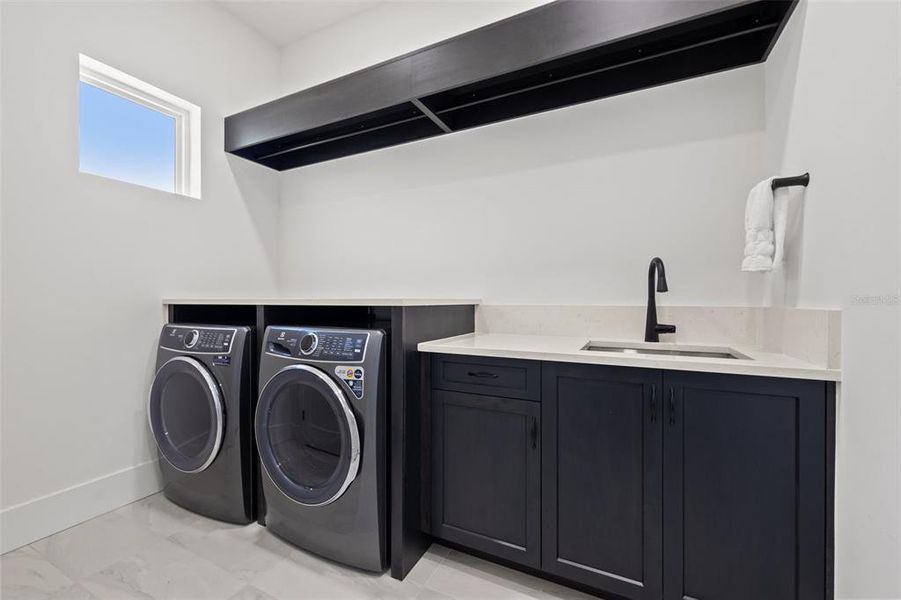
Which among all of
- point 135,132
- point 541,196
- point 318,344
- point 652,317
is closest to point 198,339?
point 318,344

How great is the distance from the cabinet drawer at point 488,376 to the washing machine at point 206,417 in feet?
3.10

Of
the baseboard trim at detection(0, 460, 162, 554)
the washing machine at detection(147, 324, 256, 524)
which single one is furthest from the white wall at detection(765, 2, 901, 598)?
the baseboard trim at detection(0, 460, 162, 554)

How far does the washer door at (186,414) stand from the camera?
73.2 inches

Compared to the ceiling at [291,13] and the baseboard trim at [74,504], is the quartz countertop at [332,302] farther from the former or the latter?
the ceiling at [291,13]

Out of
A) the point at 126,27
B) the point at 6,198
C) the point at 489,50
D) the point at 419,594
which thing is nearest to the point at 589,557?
the point at 419,594

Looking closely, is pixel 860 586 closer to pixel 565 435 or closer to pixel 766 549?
pixel 766 549

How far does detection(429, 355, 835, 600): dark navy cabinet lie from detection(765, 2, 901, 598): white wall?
0.10 m

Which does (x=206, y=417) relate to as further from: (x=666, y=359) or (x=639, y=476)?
(x=666, y=359)

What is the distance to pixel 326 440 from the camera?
65.6 inches

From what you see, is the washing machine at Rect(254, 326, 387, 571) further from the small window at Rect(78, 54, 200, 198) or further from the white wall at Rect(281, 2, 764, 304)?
the small window at Rect(78, 54, 200, 198)

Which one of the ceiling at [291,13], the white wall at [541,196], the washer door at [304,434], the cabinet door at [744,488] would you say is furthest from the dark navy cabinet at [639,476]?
the ceiling at [291,13]

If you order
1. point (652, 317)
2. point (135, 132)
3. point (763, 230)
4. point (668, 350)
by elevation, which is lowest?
point (668, 350)

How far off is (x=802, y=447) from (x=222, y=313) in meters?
2.68

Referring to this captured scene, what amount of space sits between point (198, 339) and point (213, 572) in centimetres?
101
